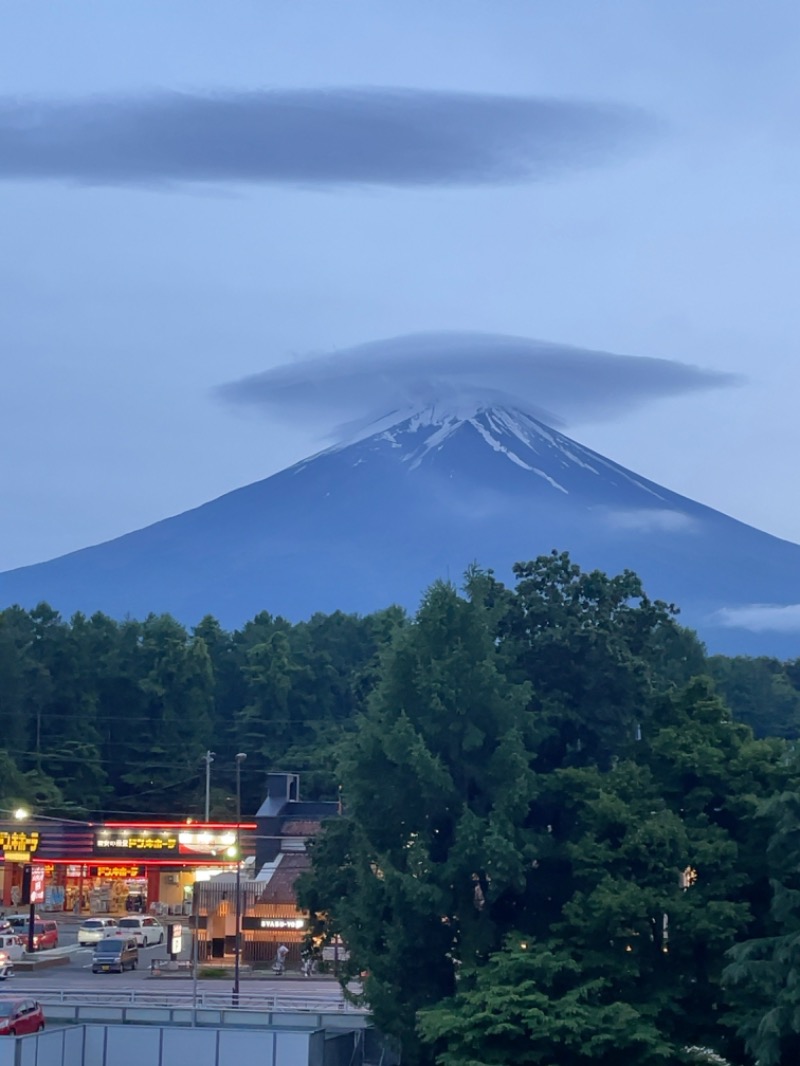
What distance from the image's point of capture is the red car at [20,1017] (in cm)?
3359

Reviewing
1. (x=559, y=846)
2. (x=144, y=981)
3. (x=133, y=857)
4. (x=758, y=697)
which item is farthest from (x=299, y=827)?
(x=758, y=697)

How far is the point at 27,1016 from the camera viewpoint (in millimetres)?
34562

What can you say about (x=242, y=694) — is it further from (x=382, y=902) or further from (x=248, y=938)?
(x=382, y=902)

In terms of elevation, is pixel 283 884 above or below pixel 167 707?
below

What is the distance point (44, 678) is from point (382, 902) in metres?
68.7

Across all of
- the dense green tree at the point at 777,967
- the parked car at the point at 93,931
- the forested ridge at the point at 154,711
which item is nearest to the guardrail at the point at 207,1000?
the dense green tree at the point at 777,967

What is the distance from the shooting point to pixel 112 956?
177 feet

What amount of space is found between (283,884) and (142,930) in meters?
8.54

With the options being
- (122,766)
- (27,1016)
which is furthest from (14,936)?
(122,766)

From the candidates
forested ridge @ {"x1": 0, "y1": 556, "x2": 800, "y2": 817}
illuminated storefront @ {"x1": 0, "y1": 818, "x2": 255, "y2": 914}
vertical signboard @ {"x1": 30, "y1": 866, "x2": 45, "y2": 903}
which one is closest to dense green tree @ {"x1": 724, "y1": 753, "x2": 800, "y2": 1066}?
vertical signboard @ {"x1": 30, "y1": 866, "x2": 45, "y2": 903}

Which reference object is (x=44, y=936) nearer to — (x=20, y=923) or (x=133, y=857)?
(x=20, y=923)

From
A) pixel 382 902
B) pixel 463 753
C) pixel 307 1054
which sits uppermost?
pixel 463 753

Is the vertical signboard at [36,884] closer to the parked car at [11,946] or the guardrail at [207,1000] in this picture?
the parked car at [11,946]

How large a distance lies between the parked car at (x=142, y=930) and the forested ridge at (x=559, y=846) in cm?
2034
